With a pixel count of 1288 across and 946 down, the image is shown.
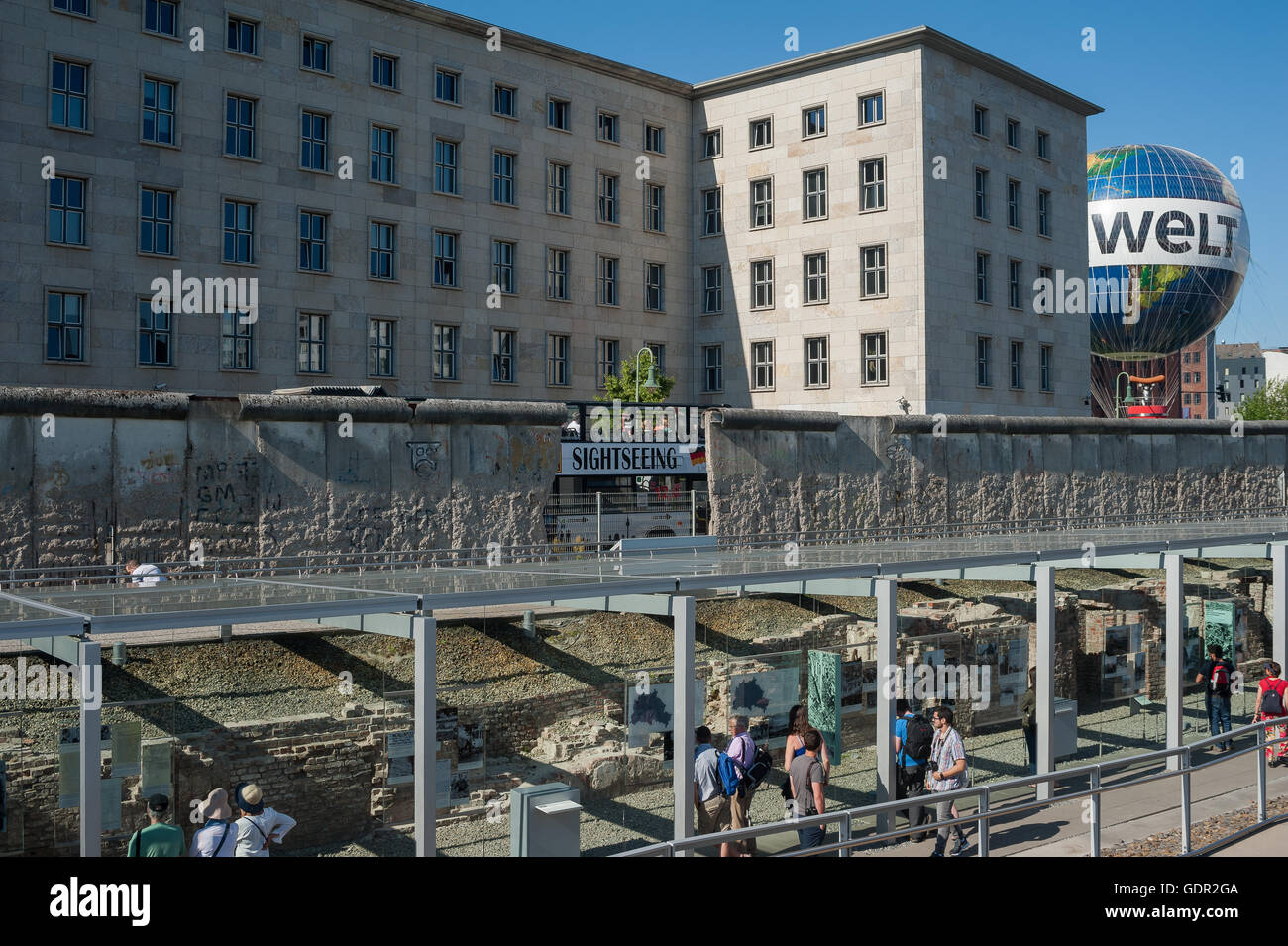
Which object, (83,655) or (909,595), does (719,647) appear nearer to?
(909,595)

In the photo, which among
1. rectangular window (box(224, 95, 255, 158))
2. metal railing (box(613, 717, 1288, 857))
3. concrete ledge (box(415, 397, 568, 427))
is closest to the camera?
metal railing (box(613, 717, 1288, 857))

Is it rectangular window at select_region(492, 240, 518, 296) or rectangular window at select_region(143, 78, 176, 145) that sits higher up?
rectangular window at select_region(143, 78, 176, 145)

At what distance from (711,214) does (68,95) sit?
24.4m

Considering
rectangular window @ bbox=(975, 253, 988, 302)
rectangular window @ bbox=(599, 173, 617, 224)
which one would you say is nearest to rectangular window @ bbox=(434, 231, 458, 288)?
rectangular window @ bbox=(599, 173, 617, 224)

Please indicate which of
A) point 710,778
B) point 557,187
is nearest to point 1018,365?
point 557,187

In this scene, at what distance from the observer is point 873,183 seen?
45312mm

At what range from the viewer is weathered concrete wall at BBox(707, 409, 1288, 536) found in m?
30.4

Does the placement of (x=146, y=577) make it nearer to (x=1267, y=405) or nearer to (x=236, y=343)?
(x=236, y=343)

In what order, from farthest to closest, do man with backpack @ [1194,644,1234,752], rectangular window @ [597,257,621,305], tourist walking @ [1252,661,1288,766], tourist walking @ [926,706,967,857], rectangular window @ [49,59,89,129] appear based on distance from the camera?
rectangular window @ [597,257,621,305] → rectangular window @ [49,59,89,129] → man with backpack @ [1194,644,1234,752] → tourist walking @ [1252,661,1288,766] → tourist walking @ [926,706,967,857]

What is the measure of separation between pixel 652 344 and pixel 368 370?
13.1 metres

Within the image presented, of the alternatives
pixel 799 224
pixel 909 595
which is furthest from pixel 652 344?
pixel 909 595

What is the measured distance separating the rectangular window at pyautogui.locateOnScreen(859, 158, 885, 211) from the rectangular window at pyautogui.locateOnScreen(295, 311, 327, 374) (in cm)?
2002

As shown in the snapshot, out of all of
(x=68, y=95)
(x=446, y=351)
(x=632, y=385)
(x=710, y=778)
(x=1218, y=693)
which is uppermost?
(x=68, y=95)

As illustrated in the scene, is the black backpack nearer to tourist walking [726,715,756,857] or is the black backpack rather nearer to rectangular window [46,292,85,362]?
tourist walking [726,715,756,857]
